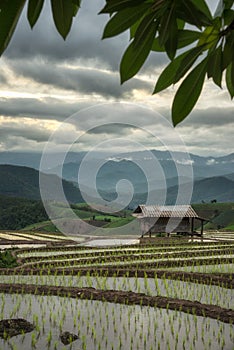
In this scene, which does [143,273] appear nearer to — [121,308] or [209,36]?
[121,308]

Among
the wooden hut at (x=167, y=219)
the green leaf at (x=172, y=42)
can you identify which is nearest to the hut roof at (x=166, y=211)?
the wooden hut at (x=167, y=219)

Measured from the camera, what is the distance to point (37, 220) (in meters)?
46.8

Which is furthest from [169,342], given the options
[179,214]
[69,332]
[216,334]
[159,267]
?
[179,214]

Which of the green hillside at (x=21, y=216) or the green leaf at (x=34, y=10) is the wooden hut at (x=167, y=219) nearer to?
the green leaf at (x=34, y=10)

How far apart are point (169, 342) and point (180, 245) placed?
12657mm

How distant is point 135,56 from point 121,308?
5923mm

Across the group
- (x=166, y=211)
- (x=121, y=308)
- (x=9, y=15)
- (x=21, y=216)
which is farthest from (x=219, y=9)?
(x=21, y=216)

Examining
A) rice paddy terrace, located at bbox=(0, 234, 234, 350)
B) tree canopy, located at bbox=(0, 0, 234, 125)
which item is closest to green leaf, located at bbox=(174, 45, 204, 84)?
tree canopy, located at bbox=(0, 0, 234, 125)

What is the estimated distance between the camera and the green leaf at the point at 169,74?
95 cm

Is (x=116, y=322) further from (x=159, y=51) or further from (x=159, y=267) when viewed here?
(x=159, y=267)

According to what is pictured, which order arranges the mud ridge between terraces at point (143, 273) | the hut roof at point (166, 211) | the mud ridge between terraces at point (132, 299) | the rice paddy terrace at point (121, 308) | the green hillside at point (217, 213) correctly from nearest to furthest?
the rice paddy terrace at point (121, 308), the mud ridge between terraces at point (132, 299), the mud ridge between terraces at point (143, 273), the hut roof at point (166, 211), the green hillside at point (217, 213)

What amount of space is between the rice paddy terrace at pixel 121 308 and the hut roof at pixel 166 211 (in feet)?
37.4

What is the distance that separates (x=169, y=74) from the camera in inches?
37.6

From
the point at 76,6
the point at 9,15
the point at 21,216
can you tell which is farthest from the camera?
the point at 21,216
